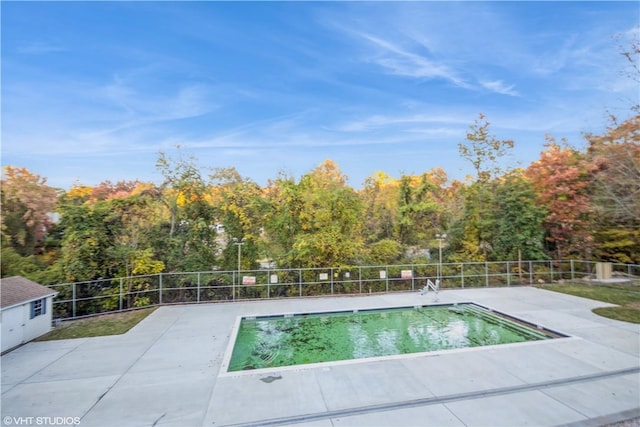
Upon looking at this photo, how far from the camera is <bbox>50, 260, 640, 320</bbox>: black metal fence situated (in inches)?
364

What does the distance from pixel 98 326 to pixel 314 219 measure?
7.09 meters

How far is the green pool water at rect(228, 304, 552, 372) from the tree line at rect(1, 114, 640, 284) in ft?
9.30

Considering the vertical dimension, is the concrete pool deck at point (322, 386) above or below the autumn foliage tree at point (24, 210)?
below

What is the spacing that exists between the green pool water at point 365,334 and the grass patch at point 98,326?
3.00 m

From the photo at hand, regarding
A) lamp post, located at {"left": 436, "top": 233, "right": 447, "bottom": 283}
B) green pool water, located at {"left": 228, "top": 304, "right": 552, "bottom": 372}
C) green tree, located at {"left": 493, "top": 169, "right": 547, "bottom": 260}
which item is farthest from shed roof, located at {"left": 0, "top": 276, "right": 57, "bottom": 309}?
green tree, located at {"left": 493, "top": 169, "right": 547, "bottom": 260}

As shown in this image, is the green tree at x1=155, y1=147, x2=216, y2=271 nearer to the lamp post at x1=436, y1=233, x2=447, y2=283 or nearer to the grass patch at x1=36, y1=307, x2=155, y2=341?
the grass patch at x1=36, y1=307, x2=155, y2=341

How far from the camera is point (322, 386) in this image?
482cm

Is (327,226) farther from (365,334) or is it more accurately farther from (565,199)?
(565,199)

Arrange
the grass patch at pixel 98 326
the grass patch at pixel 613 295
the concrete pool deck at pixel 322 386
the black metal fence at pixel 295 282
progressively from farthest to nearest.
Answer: the black metal fence at pixel 295 282 < the grass patch at pixel 613 295 < the grass patch at pixel 98 326 < the concrete pool deck at pixel 322 386

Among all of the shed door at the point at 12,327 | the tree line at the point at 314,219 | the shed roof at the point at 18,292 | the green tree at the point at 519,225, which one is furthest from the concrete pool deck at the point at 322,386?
the green tree at the point at 519,225

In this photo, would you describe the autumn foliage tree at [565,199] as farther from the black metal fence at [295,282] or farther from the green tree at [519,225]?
the black metal fence at [295,282]

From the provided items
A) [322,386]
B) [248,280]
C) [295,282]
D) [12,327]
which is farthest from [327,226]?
[12,327]

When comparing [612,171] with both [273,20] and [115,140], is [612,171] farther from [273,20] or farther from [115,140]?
[115,140]

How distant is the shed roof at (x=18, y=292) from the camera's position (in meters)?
6.48
